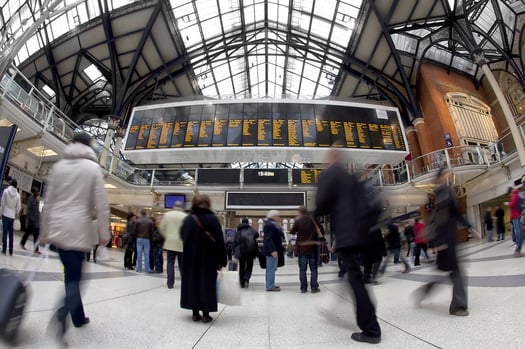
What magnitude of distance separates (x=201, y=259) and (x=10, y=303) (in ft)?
5.05

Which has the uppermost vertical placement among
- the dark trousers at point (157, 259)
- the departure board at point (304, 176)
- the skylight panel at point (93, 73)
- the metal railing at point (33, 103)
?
the skylight panel at point (93, 73)

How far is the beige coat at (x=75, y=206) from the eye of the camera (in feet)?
7.39

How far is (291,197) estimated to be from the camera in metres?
16.0

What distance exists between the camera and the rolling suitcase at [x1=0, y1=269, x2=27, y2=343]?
1925 millimetres

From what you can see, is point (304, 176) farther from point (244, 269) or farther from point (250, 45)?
point (250, 45)

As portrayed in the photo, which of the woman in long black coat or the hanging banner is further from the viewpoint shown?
the hanging banner

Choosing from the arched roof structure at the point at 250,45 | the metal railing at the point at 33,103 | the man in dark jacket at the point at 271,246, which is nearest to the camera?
the man in dark jacket at the point at 271,246

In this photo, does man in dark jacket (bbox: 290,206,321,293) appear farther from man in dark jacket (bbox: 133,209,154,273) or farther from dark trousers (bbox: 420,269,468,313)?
man in dark jacket (bbox: 133,209,154,273)

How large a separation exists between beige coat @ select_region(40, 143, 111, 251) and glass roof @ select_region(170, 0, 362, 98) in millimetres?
18567

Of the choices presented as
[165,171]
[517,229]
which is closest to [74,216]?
[517,229]

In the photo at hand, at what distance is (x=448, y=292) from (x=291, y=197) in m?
12.0

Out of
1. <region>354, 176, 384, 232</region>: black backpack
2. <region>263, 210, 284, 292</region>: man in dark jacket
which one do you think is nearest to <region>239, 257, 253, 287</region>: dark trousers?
<region>263, 210, 284, 292</region>: man in dark jacket

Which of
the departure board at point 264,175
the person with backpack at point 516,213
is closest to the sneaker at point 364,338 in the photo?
the person with backpack at point 516,213

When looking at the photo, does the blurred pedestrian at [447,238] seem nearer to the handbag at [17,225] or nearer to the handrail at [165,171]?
the handrail at [165,171]
